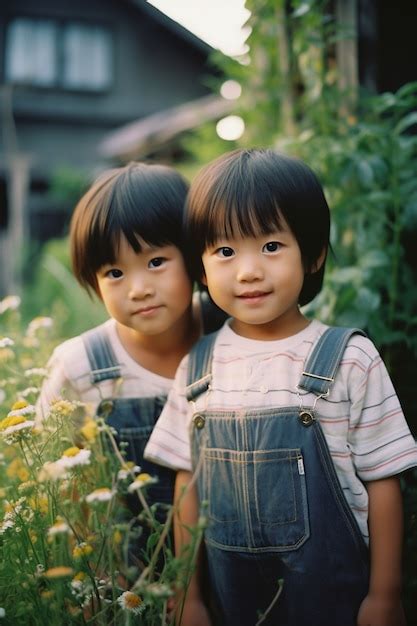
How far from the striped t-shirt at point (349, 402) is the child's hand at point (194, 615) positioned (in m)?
0.51

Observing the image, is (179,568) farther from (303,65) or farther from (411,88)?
(303,65)

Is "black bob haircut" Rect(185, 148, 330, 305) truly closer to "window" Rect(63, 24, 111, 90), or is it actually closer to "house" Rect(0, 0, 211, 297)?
"house" Rect(0, 0, 211, 297)

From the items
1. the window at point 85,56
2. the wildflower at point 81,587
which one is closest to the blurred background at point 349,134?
the wildflower at point 81,587

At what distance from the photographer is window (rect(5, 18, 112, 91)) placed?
15.7m

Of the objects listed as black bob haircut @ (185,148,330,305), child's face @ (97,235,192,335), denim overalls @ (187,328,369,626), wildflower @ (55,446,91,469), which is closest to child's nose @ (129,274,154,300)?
child's face @ (97,235,192,335)

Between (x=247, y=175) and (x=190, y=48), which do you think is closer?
(x=247, y=175)

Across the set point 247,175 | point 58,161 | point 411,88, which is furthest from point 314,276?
point 58,161

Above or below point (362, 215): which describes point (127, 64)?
above

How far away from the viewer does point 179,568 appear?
1389 mm

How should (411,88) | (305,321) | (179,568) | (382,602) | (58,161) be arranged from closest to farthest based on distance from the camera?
(179,568)
(382,602)
(305,321)
(411,88)
(58,161)

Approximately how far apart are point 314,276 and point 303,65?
5.08 ft

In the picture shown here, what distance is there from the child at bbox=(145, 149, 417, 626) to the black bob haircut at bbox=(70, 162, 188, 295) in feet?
0.57

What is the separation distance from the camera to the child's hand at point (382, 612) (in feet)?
5.39

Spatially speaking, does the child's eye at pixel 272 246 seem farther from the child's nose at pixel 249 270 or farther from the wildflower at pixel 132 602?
the wildflower at pixel 132 602
